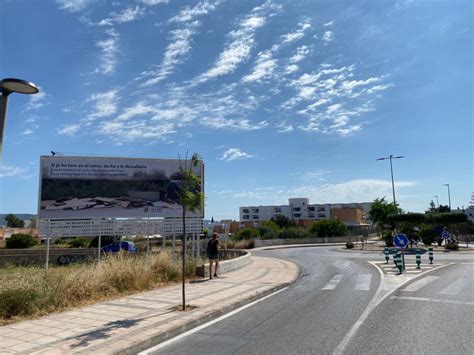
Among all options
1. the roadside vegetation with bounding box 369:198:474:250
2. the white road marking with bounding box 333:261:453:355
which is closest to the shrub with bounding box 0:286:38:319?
the white road marking with bounding box 333:261:453:355

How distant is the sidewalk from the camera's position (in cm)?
632

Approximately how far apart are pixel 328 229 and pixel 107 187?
39.4 meters

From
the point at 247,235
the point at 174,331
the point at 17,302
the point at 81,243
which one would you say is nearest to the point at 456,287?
the point at 174,331

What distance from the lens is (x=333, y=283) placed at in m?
14.2

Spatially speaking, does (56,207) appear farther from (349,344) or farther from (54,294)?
(349,344)

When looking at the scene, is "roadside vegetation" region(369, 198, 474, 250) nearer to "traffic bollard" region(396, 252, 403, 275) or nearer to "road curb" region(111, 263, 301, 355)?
"traffic bollard" region(396, 252, 403, 275)

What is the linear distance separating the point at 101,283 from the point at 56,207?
48.1 feet

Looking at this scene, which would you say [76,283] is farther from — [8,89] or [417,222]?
[417,222]

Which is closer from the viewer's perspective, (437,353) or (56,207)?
(437,353)

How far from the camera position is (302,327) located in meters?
7.62

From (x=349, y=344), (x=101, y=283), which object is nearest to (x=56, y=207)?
(x=101, y=283)

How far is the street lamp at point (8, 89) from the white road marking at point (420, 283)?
416 inches

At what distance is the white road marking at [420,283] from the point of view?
39.9 ft

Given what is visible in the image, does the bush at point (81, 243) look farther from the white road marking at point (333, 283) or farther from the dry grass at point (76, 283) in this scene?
the white road marking at point (333, 283)
